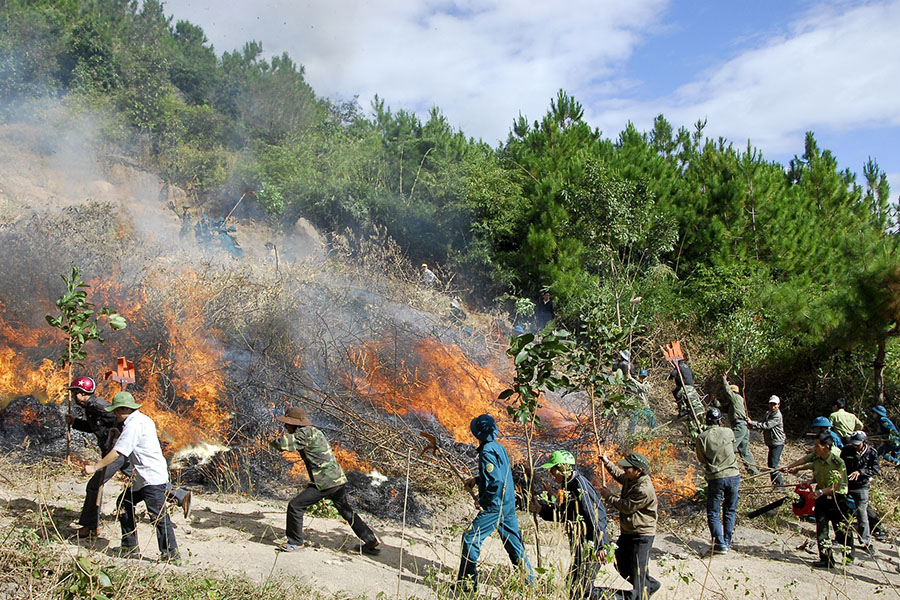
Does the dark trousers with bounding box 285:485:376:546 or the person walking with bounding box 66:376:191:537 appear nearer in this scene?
the person walking with bounding box 66:376:191:537

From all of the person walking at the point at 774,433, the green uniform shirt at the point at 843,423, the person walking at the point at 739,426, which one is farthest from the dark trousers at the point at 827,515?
the person walking at the point at 774,433

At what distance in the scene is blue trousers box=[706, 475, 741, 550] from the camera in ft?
21.6

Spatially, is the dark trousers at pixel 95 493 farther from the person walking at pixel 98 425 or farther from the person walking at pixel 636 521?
the person walking at pixel 636 521

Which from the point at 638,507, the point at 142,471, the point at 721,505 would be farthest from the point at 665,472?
the point at 142,471

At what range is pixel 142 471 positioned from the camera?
4.84 meters

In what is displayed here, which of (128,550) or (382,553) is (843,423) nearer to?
(382,553)

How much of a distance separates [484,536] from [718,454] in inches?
117

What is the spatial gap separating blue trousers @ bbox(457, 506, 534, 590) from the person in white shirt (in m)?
2.09

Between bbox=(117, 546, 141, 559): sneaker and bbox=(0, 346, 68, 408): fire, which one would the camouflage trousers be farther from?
bbox=(0, 346, 68, 408): fire

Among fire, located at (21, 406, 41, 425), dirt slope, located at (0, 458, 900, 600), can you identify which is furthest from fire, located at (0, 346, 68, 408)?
dirt slope, located at (0, 458, 900, 600)

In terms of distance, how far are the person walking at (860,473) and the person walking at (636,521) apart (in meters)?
2.84

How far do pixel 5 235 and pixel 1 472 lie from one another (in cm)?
442

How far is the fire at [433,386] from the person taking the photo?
870 centimetres

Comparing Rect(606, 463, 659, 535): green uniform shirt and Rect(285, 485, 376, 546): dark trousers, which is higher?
Rect(606, 463, 659, 535): green uniform shirt
